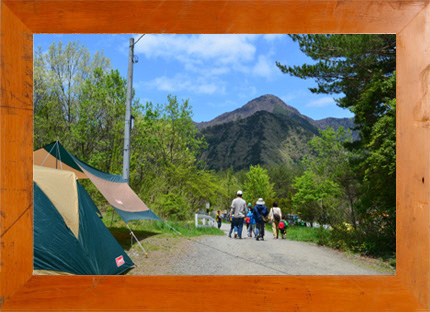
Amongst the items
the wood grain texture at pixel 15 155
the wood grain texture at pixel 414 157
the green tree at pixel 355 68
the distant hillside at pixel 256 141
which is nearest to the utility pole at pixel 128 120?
the green tree at pixel 355 68

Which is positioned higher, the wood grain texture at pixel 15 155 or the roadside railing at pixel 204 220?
the wood grain texture at pixel 15 155

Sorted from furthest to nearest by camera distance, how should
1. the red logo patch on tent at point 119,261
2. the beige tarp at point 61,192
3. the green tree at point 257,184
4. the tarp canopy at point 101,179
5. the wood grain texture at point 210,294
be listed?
the green tree at point 257,184 → the tarp canopy at point 101,179 → the red logo patch on tent at point 119,261 → the beige tarp at point 61,192 → the wood grain texture at point 210,294

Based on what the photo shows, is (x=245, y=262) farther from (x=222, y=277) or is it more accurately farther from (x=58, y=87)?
(x=58, y=87)

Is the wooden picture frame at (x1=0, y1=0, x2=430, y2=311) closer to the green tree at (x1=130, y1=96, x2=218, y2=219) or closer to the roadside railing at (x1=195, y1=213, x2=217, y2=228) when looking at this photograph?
the green tree at (x1=130, y1=96, x2=218, y2=219)

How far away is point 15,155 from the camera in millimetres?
1091

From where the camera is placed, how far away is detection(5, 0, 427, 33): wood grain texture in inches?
43.4

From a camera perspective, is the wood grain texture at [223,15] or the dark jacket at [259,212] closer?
the wood grain texture at [223,15]

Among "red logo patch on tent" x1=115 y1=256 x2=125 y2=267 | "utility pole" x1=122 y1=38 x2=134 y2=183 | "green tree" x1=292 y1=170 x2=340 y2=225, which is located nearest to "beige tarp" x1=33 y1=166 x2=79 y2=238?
"red logo patch on tent" x1=115 y1=256 x2=125 y2=267

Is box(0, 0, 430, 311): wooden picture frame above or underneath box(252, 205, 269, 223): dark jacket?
above

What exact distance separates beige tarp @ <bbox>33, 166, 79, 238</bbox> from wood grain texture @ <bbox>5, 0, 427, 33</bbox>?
10.3ft

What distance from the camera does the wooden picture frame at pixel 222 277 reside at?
1.05 metres

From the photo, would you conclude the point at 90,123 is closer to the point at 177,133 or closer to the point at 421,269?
the point at 177,133

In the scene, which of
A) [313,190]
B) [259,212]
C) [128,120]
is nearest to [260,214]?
[259,212]

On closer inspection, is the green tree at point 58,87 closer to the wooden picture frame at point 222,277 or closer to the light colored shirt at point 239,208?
the light colored shirt at point 239,208
